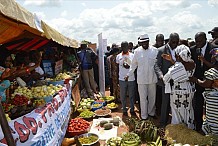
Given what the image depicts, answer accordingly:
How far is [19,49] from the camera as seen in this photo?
759 cm

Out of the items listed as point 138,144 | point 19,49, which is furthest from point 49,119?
point 19,49

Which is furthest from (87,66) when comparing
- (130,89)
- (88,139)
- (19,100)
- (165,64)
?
(19,100)

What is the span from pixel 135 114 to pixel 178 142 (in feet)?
10.0

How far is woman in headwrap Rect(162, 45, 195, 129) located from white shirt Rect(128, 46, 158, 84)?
4.43 feet

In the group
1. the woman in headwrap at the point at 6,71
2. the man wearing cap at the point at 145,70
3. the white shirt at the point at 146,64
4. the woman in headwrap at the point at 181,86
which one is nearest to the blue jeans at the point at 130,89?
the man wearing cap at the point at 145,70

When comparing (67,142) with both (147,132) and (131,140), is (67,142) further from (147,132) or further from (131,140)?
(147,132)

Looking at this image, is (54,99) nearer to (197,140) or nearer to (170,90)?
(170,90)

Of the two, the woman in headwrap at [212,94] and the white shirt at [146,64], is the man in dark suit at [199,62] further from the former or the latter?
the white shirt at [146,64]

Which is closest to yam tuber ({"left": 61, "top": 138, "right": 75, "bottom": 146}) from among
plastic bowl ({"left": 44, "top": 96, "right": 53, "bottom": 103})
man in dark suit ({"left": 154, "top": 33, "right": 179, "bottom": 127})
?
plastic bowl ({"left": 44, "top": 96, "right": 53, "bottom": 103})

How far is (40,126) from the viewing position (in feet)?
12.7

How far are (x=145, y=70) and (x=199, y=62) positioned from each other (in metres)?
1.58

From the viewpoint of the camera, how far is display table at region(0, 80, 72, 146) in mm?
3326

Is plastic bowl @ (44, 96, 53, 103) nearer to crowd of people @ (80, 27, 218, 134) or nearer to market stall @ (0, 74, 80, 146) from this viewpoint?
market stall @ (0, 74, 80, 146)

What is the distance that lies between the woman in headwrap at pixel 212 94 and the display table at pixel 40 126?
9.60ft
